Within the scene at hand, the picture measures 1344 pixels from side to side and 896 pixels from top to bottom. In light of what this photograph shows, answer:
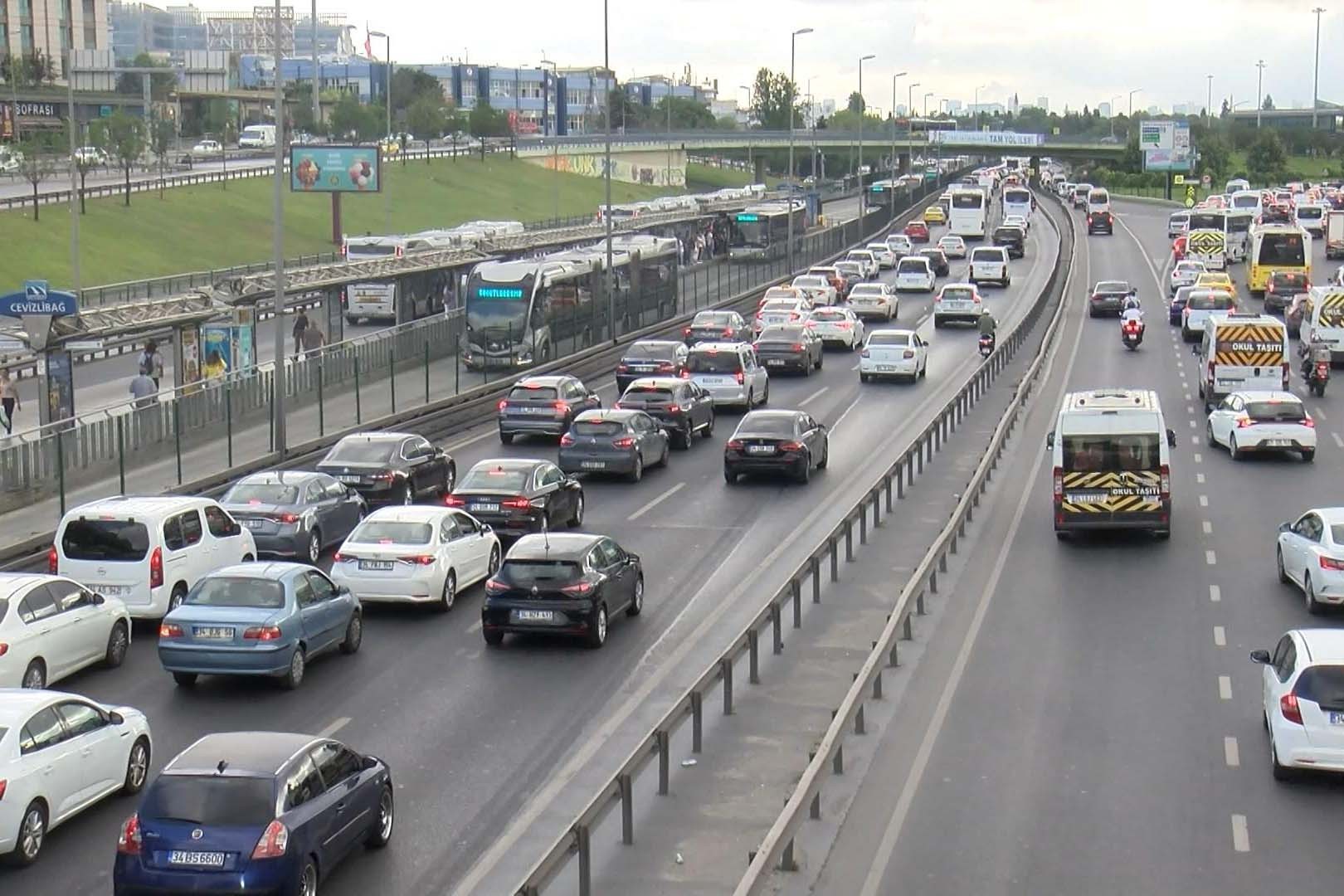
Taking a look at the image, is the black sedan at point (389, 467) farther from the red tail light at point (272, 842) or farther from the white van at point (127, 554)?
the red tail light at point (272, 842)

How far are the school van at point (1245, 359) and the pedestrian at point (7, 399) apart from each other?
2613 centimetres

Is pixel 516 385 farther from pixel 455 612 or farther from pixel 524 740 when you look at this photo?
pixel 524 740

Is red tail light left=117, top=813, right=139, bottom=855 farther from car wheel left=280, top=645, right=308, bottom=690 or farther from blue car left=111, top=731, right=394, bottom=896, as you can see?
car wheel left=280, top=645, right=308, bottom=690

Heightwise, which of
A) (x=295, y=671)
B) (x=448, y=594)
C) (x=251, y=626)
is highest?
(x=251, y=626)

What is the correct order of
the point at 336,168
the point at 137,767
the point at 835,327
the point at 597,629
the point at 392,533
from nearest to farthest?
1. the point at 137,767
2. the point at 597,629
3. the point at 392,533
4. the point at 835,327
5. the point at 336,168

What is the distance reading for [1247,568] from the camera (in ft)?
87.1

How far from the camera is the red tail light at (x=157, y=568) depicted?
22.7m

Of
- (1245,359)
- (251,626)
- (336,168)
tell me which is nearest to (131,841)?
(251,626)

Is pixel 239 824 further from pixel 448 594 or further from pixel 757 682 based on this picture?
pixel 448 594

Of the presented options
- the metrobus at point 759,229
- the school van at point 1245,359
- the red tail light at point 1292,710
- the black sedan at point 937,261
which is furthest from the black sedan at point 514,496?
the black sedan at point 937,261

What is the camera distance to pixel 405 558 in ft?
76.8

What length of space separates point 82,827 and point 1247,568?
1709cm

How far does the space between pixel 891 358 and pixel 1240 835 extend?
36151 mm

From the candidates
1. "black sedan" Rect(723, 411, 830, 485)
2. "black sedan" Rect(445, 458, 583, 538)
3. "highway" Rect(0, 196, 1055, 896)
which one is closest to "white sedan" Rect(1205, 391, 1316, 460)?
"black sedan" Rect(723, 411, 830, 485)
